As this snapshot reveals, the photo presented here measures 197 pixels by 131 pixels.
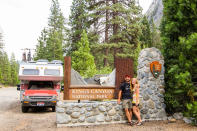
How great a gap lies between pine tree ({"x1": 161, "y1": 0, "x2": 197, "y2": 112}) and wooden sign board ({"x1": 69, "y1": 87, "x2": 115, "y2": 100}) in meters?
2.24

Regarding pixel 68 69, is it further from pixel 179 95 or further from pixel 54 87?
pixel 54 87

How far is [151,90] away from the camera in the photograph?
326 inches

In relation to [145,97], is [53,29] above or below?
above

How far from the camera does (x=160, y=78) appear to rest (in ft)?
27.6

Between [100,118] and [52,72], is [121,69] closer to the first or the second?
[100,118]

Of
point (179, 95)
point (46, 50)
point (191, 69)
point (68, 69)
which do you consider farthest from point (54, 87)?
point (46, 50)

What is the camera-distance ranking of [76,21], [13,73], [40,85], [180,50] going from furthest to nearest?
[13,73] → [76,21] → [40,85] → [180,50]

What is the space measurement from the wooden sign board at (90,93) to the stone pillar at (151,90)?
1.24 metres

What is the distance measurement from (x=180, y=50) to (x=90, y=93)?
11.9 ft

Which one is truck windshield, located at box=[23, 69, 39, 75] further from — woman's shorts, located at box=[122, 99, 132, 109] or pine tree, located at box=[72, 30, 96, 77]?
pine tree, located at box=[72, 30, 96, 77]

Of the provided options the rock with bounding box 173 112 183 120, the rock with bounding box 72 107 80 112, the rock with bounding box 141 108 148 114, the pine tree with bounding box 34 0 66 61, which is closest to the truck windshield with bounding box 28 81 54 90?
the rock with bounding box 72 107 80 112

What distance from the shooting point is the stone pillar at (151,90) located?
8219mm

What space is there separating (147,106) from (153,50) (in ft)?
7.15

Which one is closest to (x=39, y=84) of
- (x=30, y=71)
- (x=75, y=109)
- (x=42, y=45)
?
(x=30, y=71)
